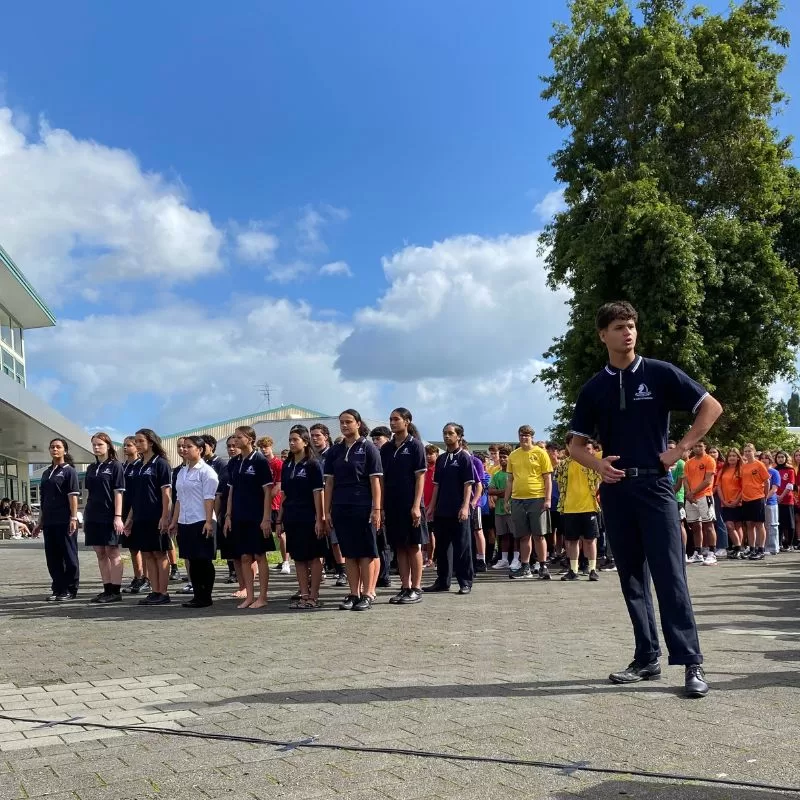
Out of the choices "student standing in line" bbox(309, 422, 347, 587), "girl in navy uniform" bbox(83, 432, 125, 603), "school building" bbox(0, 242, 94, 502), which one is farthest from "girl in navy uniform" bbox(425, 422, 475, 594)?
"school building" bbox(0, 242, 94, 502)

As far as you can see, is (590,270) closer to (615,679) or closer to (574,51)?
(574,51)

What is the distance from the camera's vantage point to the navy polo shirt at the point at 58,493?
1109 cm

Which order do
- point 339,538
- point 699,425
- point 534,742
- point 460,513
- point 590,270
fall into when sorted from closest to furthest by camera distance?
1. point 534,742
2. point 699,425
3. point 339,538
4. point 460,513
5. point 590,270

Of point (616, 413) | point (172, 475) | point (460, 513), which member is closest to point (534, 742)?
point (616, 413)

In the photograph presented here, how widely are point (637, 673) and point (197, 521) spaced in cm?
586

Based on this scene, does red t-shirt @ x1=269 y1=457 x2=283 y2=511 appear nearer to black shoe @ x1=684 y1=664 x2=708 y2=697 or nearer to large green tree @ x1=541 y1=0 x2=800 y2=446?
black shoe @ x1=684 y1=664 x2=708 y2=697

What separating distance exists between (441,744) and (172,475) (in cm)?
746

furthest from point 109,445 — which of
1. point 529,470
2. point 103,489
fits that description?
point 529,470

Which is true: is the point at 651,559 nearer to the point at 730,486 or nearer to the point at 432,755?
the point at 432,755

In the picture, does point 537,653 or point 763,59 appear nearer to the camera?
point 537,653

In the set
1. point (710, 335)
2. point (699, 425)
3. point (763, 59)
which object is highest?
point (763, 59)

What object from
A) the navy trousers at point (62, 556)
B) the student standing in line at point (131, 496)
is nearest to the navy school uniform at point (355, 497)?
the student standing in line at point (131, 496)

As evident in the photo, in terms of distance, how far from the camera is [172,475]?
35.8ft

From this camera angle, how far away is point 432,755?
3.91 meters
